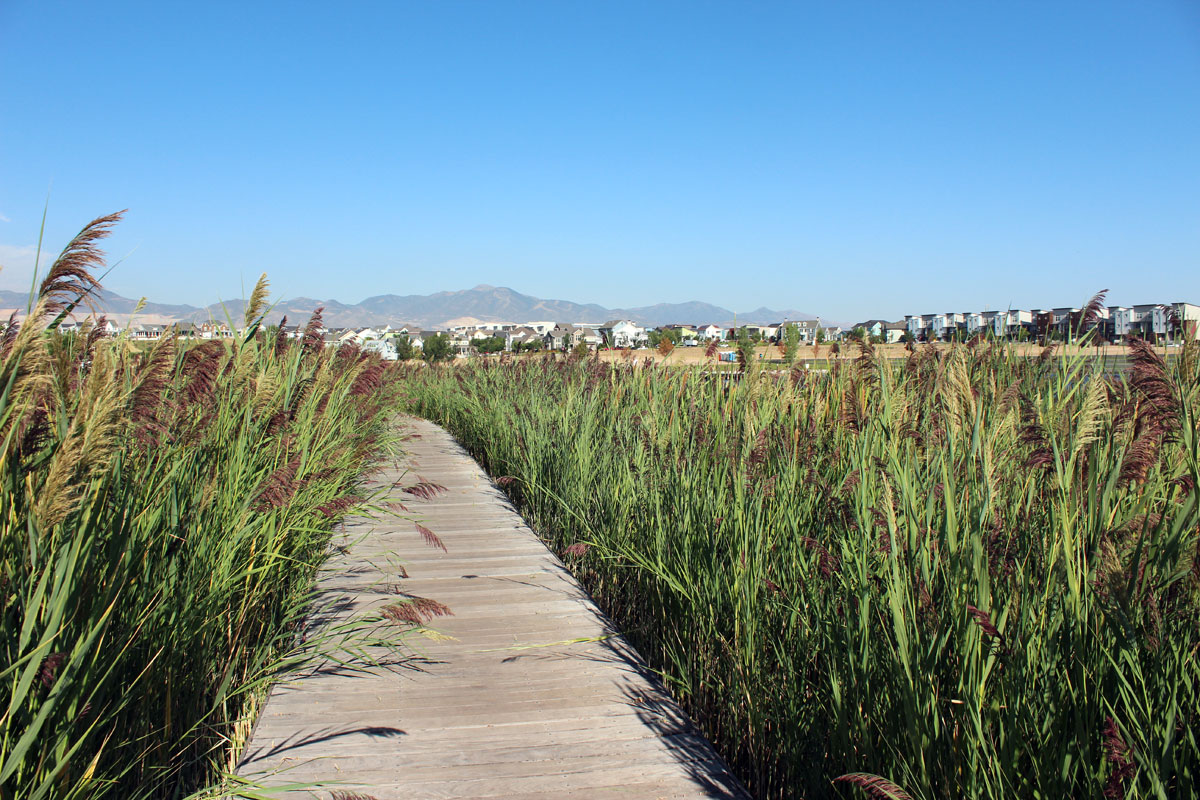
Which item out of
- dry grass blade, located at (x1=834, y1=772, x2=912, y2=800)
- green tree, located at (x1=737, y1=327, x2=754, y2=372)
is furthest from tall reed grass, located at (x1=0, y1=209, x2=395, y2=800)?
green tree, located at (x1=737, y1=327, x2=754, y2=372)

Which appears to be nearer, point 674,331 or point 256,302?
point 256,302

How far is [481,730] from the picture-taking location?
2.48m

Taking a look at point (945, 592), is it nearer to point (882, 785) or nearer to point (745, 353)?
point (882, 785)

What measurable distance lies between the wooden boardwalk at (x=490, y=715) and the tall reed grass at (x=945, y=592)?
23 cm

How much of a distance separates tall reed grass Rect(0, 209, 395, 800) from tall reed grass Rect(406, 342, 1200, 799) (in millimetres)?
1401

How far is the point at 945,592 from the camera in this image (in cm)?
161

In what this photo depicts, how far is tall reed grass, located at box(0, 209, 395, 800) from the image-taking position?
4.28 feet

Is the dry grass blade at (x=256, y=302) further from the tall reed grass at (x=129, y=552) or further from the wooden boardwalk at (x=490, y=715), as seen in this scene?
the wooden boardwalk at (x=490, y=715)

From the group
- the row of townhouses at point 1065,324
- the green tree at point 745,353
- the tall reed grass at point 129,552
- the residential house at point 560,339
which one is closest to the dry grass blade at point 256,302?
the tall reed grass at point 129,552

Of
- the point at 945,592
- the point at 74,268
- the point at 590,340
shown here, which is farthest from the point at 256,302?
the point at 590,340

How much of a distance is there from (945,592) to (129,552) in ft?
5.78

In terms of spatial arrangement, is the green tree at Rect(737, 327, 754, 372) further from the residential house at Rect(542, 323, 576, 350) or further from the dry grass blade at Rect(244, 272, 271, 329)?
the residential house at Rect(542, 323, 576, 350)

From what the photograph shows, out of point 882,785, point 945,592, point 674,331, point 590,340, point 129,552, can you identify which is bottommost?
point 882,785

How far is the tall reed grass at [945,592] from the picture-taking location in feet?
4.39
